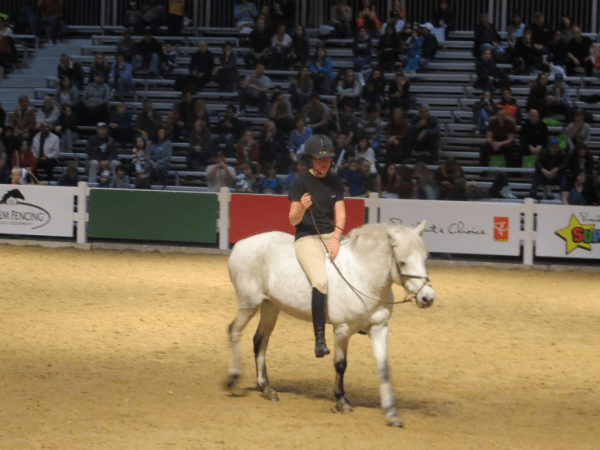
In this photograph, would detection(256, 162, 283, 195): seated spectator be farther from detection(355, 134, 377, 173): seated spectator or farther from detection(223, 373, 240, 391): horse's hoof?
detection(223, 373, 240, 391): horse's hoof

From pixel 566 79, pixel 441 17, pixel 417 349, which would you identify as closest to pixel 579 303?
pixel 417 349

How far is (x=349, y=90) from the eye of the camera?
23.2m

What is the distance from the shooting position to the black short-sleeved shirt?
8195mm

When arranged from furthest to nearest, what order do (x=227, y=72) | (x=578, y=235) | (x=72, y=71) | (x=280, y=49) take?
1. (x=72, y=71)
2. (x=280, y=49)
3. (x=227, y=72)
4. (x=578, y=235)

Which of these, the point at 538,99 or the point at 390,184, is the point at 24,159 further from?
the point at 538,99

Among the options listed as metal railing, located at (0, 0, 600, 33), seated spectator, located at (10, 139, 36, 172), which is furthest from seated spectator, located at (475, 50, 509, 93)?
seated spectator, located at (10, 139, 36, 172)

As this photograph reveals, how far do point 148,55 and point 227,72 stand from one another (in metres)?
2.99

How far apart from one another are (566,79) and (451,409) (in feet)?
56.6

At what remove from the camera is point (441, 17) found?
2602cm

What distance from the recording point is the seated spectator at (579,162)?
1923cm

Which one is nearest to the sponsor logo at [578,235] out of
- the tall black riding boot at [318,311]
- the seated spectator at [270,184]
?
the seated spectator at [270,184]

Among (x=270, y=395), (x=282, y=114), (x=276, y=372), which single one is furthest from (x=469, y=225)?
(x=270, y=395)

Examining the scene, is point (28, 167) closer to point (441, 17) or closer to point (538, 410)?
point (441, 17)

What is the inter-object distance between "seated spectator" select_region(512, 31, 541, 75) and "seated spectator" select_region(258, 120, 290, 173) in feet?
23.2
